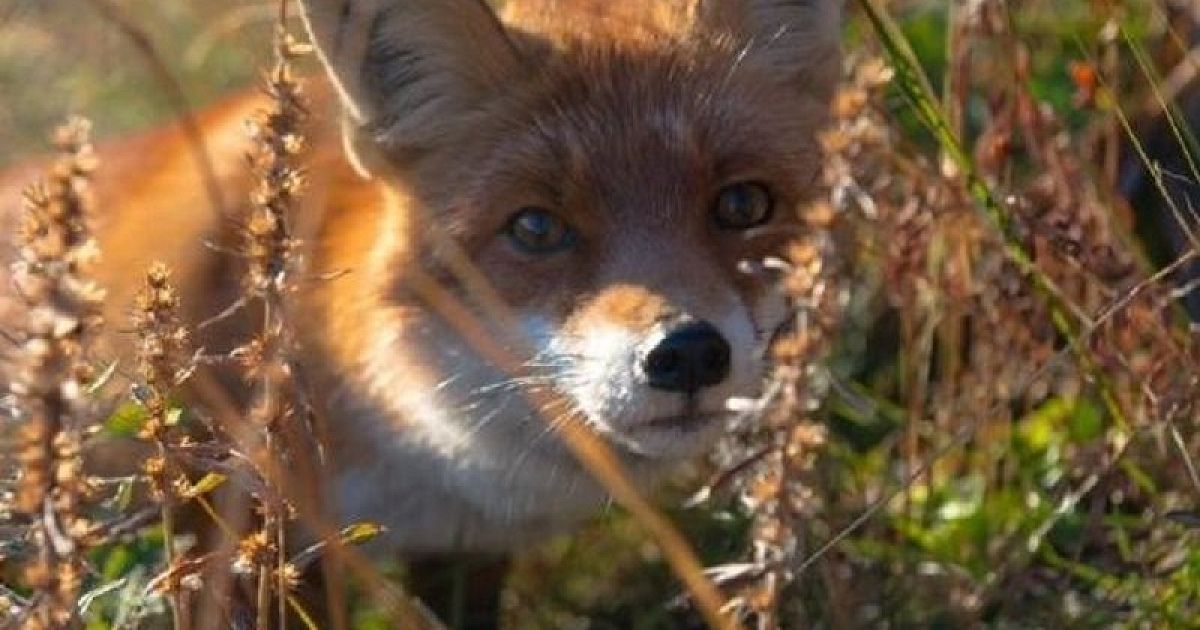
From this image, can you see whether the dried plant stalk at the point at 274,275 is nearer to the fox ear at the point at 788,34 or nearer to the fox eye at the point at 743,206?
the fox eye at the point at 743,206

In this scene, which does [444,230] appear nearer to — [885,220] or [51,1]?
[885,220]

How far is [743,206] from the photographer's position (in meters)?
4.05

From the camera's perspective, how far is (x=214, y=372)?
4.24m

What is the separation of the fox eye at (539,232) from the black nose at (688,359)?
548mm

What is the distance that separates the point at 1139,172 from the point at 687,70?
1452 millimetres

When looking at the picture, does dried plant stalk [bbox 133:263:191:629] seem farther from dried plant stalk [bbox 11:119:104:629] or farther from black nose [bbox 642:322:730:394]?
black nose [bbox 642:322:730:394]

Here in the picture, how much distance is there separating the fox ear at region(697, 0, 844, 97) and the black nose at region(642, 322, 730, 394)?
0.94 meters

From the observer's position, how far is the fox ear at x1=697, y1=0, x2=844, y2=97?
14.0ft

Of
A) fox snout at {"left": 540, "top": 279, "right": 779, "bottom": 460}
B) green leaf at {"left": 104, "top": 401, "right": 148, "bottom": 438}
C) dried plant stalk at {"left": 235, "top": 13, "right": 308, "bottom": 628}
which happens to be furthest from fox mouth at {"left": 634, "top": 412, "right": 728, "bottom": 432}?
dried plant stalk at {"left": 235, "top": 13, "right": 308, "bottom": 628}

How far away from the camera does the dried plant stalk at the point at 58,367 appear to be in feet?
6.93

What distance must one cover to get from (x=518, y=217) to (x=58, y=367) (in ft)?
6.51

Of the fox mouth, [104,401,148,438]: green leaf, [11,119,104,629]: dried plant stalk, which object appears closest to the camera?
[11,119,104,629]: dried plant stalk

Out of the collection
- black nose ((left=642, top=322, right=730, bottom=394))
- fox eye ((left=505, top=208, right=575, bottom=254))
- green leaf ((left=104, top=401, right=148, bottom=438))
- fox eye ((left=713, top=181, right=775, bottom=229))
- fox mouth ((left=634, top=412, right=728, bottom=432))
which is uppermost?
green leaf ((left=104, top=401, right=148, bottom=438))

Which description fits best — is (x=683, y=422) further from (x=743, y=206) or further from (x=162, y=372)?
(x=162, y=372)
